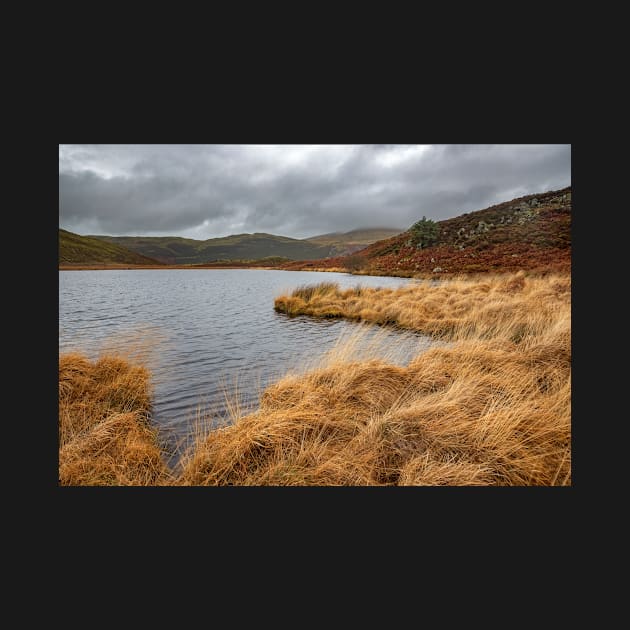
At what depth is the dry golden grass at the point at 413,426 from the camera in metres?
3.11

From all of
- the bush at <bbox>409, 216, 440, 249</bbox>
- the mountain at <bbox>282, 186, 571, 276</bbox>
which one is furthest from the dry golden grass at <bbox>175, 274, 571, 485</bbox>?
the bush at <bbox>409, 216, 440, 249</bbox>

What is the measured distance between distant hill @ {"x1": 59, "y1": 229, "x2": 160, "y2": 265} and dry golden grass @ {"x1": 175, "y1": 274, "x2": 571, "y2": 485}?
12.1ft

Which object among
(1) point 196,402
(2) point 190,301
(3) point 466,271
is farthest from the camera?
(3) point 466,271

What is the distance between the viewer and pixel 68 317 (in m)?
11.3

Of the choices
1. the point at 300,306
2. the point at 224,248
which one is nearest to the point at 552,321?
the point at 300,306

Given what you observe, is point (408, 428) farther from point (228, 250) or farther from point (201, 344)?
point (228, 250)

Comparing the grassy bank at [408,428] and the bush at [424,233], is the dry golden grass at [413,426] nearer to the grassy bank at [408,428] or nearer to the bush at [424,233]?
the grassy bank at [408,428]

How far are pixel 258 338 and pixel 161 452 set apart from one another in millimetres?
5850

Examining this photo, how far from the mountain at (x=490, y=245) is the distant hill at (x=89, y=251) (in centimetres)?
1433

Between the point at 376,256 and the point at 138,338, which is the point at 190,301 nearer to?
the point at 138,338

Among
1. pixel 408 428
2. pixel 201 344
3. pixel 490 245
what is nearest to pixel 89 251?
pixel 201 344

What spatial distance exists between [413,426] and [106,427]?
358 centimetres

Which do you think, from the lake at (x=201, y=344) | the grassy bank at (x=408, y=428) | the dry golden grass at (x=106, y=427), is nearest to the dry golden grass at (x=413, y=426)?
the grassy bank at (x=408, y=428)

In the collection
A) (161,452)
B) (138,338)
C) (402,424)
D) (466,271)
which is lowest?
(161,452)
